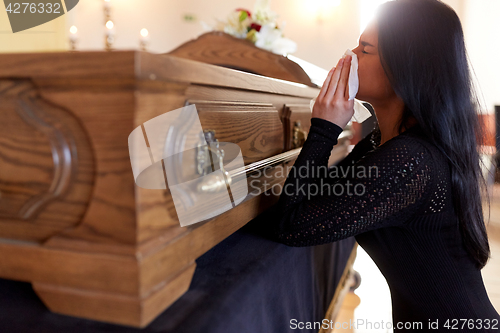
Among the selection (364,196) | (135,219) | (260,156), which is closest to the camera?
(135,219)

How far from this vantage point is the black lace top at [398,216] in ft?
3.23

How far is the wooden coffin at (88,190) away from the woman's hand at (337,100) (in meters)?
0.51

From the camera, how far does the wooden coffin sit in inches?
23.2

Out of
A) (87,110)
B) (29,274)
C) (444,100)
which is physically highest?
(87,110)

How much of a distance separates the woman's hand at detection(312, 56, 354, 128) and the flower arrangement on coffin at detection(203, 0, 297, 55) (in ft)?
1.99

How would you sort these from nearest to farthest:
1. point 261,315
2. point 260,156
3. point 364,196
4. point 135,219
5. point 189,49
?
point 135,219 → point 261,315 → point 364,196 → point 260,156 → point 189,49

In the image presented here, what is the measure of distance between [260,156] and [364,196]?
360 millimetres

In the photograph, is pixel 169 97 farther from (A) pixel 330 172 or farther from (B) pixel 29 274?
(A) pixel 330 172

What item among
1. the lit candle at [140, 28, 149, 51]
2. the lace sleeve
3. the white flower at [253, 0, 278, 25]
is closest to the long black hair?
the lace sleeve

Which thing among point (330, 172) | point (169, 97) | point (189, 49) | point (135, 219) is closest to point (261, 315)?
point (135, 219)

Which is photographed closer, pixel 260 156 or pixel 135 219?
pixel 135 219

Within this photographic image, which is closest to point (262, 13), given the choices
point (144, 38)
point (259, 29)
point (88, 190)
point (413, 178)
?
point (259, 29)

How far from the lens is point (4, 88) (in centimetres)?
65

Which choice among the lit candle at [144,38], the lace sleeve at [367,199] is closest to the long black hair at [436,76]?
the lace sleeve at [367,199]
